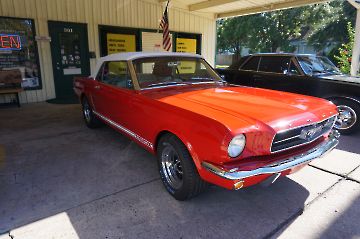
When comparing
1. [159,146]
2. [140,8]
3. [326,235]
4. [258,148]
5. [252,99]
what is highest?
[140,8]

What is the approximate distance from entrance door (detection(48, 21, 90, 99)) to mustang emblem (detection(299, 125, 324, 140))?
843 cm

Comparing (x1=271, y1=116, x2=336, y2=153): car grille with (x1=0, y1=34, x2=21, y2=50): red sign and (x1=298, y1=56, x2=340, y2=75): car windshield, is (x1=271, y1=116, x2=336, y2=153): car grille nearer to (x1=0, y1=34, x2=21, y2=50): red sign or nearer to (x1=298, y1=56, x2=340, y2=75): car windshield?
(x1=298, y1=56, x2=340, y2=75): car windshield

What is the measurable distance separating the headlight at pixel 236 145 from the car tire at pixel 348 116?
410 cm

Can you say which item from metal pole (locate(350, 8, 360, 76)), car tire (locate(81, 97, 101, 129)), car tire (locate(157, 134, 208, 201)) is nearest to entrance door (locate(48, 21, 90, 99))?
car tire (locate(81, 97, 101, 129))

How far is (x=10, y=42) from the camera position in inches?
309

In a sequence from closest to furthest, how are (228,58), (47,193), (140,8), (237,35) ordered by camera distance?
(47,193) < (140,8) < (237,35) < (228,58)

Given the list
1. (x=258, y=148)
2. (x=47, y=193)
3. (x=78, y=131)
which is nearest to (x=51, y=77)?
(x=78, y=131)

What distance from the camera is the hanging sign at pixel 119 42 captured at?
991 centimetres

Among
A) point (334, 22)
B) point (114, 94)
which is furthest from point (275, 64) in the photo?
point (334, 22)

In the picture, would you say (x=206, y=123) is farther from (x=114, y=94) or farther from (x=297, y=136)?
(x=114, y=94)

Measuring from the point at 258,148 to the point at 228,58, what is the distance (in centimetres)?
3285

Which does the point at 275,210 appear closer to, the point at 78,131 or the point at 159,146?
the point at 159,146

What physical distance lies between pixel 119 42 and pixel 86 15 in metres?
1.54

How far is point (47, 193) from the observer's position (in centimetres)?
313
